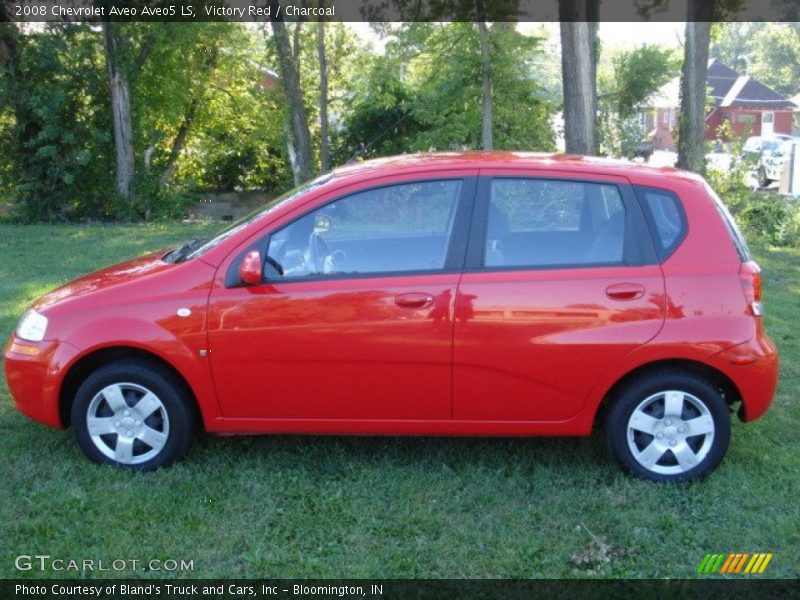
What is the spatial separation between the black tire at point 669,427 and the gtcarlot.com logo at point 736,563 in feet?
2.26

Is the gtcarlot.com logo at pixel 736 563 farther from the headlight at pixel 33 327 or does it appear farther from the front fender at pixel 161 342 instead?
the headlight at pixel 33 327

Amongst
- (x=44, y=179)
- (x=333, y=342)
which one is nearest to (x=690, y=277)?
(x=333, y=342)

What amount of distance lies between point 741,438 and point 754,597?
1790 mm

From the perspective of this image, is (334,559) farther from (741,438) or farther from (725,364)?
(741,438)

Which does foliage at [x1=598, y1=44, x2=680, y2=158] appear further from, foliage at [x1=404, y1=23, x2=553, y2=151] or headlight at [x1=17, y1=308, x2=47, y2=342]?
headlight at [x1=17, y1=308, x2=47, y2=342]

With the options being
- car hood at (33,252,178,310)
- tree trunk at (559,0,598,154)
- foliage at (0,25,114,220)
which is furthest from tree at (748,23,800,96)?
car hood at (33,252,178,310)

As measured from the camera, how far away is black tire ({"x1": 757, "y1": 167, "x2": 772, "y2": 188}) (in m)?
17.8

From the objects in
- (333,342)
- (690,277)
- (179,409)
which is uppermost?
(690,277)

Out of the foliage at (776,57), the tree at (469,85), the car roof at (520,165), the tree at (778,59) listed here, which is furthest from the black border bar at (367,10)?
the tree at (778,59)

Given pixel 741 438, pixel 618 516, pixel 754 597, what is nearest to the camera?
pixel 754 597

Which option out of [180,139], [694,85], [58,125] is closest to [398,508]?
[58,125]

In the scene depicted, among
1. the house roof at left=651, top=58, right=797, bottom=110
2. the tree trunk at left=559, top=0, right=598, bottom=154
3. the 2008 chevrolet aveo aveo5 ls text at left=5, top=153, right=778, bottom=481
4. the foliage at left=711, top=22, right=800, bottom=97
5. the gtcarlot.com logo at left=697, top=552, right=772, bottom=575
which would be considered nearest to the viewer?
the gtcarlot.com logo at left=697, top=552, right=772, bottom=575

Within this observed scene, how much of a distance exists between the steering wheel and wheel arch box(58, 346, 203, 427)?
3.05 feet

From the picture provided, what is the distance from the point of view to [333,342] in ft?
14.7
